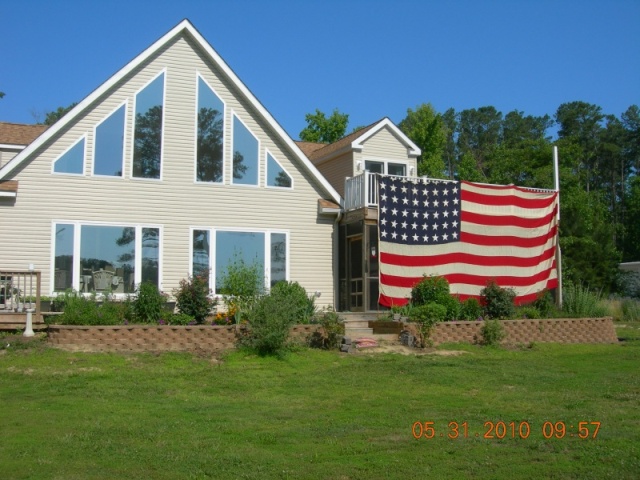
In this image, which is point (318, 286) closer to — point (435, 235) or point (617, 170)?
point (435, 235)

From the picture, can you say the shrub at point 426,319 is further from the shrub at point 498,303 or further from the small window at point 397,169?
the small window at point 397,169

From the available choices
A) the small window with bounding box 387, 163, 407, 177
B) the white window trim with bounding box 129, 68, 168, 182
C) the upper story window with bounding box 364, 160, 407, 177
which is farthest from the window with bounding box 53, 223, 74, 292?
the small window with bounding box 387, 163, 407, 177

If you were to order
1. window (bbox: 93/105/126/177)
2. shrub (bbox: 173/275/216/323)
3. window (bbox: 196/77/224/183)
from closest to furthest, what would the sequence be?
shrub (bbox: 173/275/216/323) → window (bbox: 93/105/126/177) → window (bbox: 196/77/224/183)

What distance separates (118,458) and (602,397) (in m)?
7.71

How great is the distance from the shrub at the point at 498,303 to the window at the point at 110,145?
10.6m

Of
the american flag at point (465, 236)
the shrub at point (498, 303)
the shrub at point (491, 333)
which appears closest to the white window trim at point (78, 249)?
the american flag at point (465, 236)

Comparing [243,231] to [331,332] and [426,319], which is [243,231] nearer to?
[331,332]

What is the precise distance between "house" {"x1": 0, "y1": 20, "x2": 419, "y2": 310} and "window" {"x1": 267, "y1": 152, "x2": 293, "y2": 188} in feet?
0.10

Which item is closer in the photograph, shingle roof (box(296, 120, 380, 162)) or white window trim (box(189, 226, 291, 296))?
white window trim (box(189, 226, 291, 296))

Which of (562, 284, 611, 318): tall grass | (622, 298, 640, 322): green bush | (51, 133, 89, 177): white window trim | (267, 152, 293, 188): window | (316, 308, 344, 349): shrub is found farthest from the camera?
(622, 298, 640, 322): green bush

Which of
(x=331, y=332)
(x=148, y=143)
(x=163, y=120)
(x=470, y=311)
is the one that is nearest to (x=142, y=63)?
(x=163, y=120)

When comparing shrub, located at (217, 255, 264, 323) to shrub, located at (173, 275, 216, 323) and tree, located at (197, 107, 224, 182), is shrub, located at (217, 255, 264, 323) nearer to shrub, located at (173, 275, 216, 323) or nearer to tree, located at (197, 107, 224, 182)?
shrub, located at (173, 275, 216, 323)
